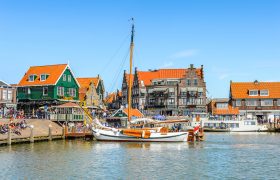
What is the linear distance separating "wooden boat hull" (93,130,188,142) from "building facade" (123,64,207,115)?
51.2 metres

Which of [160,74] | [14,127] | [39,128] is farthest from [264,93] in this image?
[14,127]

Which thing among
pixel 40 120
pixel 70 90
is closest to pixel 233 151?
pixel 40 120

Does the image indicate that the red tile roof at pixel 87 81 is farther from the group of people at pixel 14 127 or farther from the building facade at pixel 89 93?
the group of people at pixel 14 127

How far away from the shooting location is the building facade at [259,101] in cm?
11725

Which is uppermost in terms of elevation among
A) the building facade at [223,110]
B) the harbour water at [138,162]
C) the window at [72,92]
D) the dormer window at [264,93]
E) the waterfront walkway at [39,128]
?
the dormer window at [264,93]

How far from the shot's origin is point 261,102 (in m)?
117

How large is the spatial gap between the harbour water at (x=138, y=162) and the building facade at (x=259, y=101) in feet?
194

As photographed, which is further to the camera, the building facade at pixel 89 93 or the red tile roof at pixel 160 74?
the red tile roof at pixel 160 74

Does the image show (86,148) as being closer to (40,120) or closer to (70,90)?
(40,120)

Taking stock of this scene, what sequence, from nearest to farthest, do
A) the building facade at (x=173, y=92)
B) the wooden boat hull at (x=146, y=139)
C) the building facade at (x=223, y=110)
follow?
the wooden boat hull at (x=146, y=139)
the building facade at (x=223, y=110)
the building facade at (x=173, y=92)

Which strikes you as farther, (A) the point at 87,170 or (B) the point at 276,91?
(B) the point at 276,91

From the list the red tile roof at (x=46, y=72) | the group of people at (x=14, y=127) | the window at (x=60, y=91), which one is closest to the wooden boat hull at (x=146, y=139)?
the group of people at (x=14, y=127)

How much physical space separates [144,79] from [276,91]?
3798cm

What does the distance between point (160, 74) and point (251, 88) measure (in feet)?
86.4
